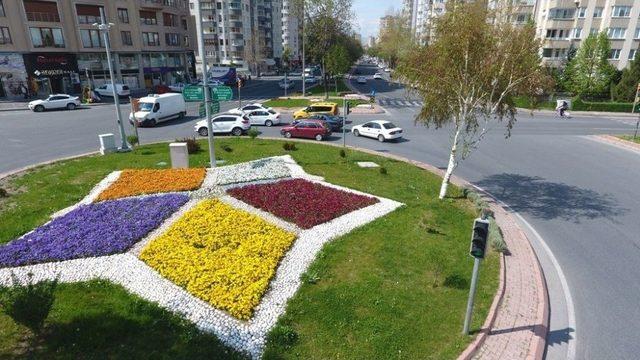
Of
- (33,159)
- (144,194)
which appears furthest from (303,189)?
(33,159)

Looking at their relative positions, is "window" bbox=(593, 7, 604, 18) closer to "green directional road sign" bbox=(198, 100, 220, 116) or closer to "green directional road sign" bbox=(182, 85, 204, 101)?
"green directional road sign" bbox=(198, 100, 220, 116)

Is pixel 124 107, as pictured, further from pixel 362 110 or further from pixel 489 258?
pixel 489 258

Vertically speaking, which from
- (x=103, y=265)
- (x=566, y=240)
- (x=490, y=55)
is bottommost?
(x=566, y=240)

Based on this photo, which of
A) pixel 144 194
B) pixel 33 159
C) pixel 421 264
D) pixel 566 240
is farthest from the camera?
pixel 33 159

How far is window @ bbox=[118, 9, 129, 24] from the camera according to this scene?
58406 mm

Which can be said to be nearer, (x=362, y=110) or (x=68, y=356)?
(x=68, y=356)

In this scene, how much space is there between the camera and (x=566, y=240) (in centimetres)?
1450

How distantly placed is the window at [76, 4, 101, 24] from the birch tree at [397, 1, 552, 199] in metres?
55.2

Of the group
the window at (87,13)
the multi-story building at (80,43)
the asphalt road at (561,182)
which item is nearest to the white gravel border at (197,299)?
the asphalt road at (561,182)

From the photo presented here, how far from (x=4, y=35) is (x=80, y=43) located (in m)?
8.88

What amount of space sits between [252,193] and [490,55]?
11.0 meters

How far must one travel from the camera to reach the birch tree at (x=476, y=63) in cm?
1501

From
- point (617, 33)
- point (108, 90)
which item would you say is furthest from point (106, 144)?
point (617, 33)

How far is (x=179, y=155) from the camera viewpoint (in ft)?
62.5
